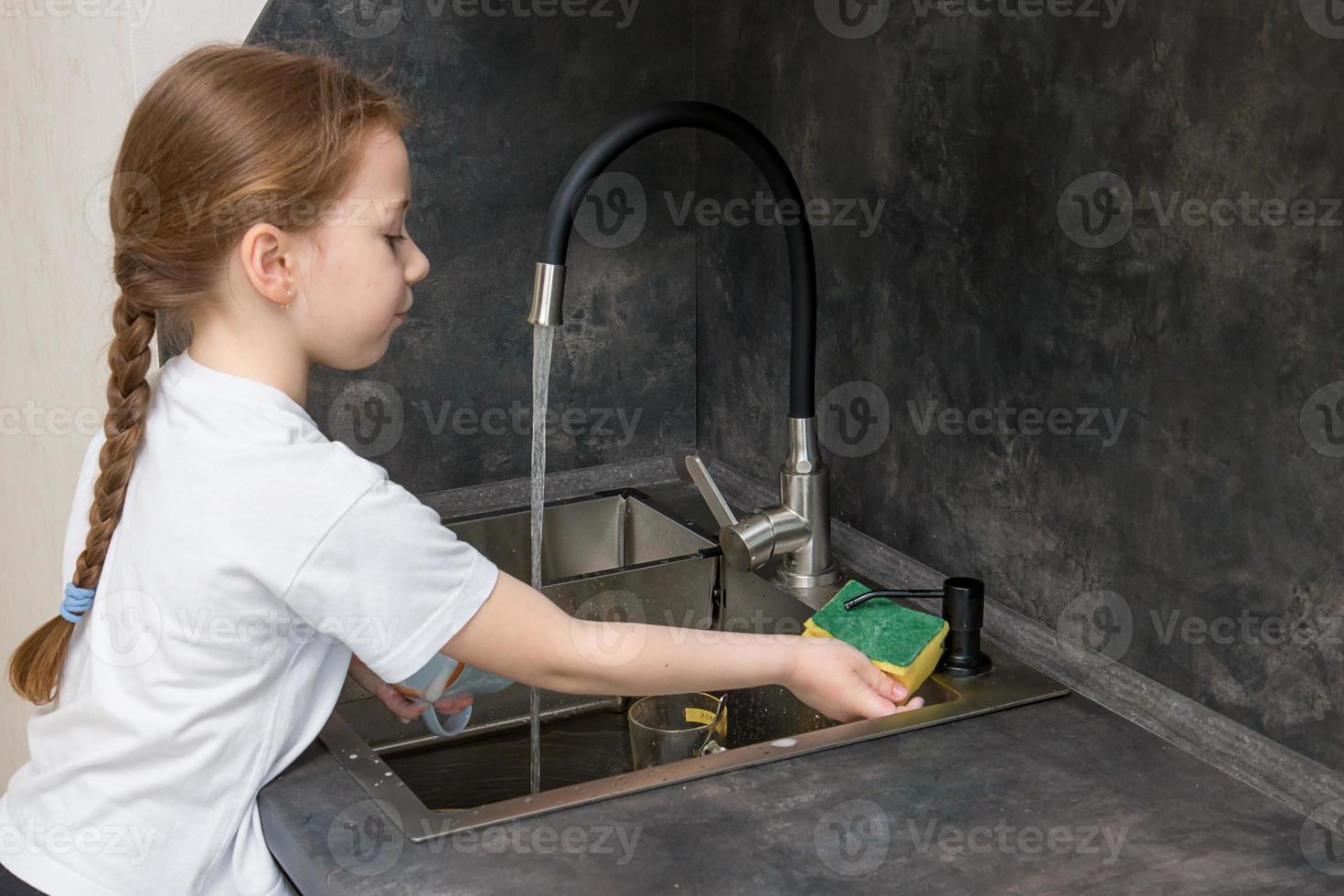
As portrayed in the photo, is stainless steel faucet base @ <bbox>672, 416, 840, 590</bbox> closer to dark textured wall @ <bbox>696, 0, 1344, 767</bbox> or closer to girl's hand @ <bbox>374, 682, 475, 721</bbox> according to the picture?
dark textured wall @ <bbox>696, 0, 1344, 767</bbox>

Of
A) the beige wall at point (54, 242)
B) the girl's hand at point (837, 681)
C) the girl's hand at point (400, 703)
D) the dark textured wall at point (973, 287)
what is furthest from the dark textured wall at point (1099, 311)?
the beige wall at point (54, 242)

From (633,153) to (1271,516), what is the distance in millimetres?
930

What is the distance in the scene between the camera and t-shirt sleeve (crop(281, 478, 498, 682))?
104 cm

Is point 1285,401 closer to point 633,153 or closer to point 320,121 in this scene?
point 320,121

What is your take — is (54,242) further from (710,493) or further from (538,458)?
(710,493)

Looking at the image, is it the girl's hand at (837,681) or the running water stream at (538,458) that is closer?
the girl's hand at (837,681)

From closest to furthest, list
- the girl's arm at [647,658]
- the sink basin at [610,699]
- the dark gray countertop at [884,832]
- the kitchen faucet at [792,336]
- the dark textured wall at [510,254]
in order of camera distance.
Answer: the dark gray countertop at [884,832], the girl's arm at [647,658], the kitchen faucet at [792,336], the sink basin at [610,699], the dark textured wall at [510,254]

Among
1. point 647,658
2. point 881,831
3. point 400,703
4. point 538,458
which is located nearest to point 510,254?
point 538,458

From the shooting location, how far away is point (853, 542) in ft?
5.30

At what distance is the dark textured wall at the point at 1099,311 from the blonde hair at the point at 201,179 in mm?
554

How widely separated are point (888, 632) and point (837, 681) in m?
0.13

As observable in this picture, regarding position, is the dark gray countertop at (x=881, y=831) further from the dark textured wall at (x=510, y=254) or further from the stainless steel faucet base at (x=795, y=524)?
the dark textured wall at (x=510, y=254)

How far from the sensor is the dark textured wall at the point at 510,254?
169cm

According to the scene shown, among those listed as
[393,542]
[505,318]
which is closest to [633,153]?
[505,318]
